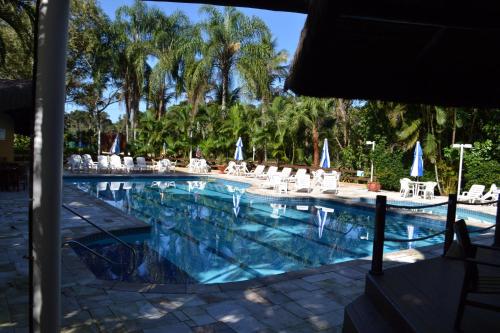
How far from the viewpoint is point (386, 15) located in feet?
7.19

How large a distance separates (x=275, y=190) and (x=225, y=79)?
1360cm

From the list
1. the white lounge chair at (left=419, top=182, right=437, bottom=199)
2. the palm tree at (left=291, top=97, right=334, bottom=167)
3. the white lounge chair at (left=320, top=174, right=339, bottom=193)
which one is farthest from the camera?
the palm tree at (left=291, top=97, right=334, bottom=167)

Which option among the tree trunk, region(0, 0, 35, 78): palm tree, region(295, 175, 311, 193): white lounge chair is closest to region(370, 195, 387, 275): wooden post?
region(0, 0, 35, 78): palm tree

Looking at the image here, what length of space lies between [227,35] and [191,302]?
23812mm

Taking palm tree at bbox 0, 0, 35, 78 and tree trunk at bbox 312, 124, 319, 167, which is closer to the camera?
palm tree at bbox 0, 0, 35, 78

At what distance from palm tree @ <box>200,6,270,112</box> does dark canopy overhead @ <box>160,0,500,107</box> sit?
22922 mm

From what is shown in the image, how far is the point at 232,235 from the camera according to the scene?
9945 mm

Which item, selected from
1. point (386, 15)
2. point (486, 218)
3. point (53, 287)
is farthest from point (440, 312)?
point (486, 218)

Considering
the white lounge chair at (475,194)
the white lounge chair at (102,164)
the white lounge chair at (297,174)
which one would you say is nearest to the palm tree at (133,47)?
the white lounge chair at (102,164)

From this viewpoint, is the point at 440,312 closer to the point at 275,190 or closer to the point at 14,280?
the point at 14,280

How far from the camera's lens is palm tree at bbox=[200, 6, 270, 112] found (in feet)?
85.4

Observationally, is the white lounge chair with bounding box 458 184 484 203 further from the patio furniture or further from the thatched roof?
the thatched roof

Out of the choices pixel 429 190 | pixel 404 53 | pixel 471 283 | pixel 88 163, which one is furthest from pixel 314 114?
pixel 471 283

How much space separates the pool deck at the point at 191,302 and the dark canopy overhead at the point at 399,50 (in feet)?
7.98
